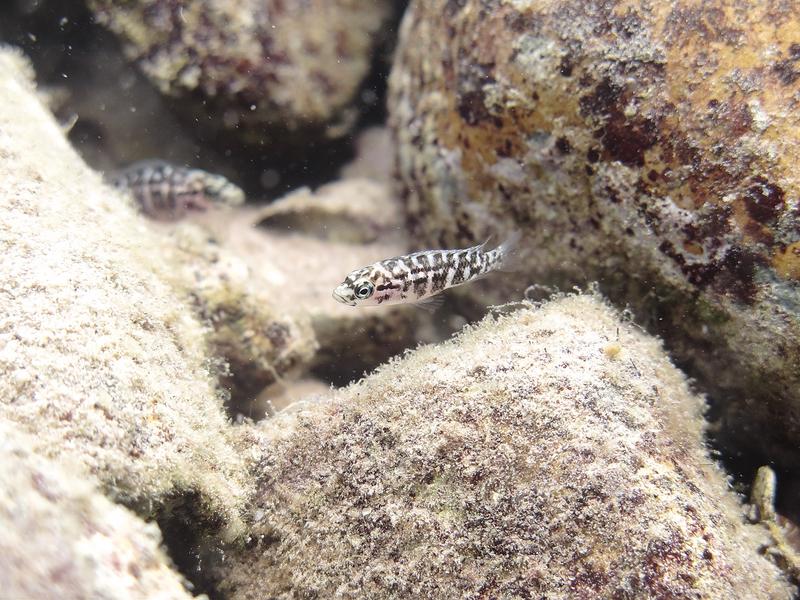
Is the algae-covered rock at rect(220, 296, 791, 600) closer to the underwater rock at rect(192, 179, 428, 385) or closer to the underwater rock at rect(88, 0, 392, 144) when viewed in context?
the underwater rock at rect(192, 179, 428, 385)

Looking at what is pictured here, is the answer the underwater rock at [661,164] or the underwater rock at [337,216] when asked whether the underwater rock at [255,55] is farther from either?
the underwater rock at [661,164]

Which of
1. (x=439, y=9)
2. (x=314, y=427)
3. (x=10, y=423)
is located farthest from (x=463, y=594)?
(x=439, y=9)

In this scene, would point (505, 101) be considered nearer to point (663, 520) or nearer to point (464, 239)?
point (464, 239)

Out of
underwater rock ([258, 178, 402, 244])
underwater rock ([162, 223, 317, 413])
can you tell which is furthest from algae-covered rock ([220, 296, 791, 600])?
underwater rock ([258, 178, 402, 244])

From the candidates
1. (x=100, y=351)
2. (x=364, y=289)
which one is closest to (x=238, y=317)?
(x=364, y=289)

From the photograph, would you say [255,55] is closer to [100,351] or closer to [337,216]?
[337,216]
